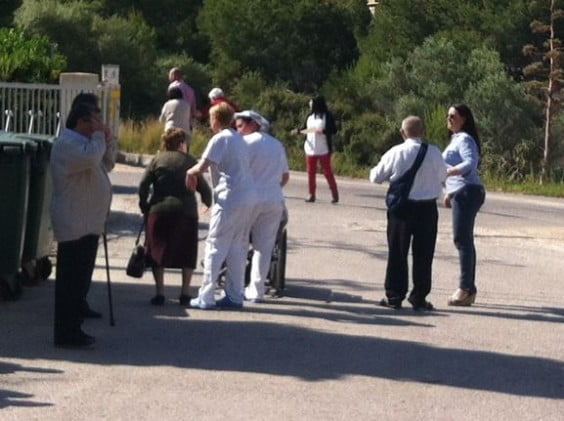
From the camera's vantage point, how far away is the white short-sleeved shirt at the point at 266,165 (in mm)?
12602

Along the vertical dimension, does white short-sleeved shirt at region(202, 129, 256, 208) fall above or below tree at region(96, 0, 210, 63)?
below

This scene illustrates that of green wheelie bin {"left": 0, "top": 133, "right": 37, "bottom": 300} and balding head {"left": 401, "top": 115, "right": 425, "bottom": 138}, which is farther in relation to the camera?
balding head {"left": 401, "top": 115, "right": 425, "bottom": 138}

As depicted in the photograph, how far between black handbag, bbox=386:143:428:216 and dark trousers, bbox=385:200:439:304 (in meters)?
0.06

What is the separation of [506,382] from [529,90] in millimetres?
28267

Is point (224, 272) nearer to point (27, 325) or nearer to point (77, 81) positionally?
point (27, 325)

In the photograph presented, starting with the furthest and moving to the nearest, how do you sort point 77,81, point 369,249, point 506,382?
point 77,81
point 369,249
point 506,382

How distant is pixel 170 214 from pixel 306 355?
2439 mm

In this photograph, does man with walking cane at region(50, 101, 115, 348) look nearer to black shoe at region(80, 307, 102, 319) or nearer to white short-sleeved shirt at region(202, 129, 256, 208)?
black shoe at region(80, 307, 102, 319)

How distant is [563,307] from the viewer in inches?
535

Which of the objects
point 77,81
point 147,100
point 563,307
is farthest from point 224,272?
point 147,100

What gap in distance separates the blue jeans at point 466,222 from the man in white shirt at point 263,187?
1.60m

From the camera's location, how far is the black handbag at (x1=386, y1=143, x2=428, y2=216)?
12.6 meters

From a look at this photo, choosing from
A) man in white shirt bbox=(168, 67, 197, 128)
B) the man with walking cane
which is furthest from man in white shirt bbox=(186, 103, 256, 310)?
man in white shirt bbox=(168, 67, 197, 128)

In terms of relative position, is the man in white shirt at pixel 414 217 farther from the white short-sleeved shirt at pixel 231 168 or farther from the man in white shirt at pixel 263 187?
the white short-sleeved shirt at pixel 231 168
